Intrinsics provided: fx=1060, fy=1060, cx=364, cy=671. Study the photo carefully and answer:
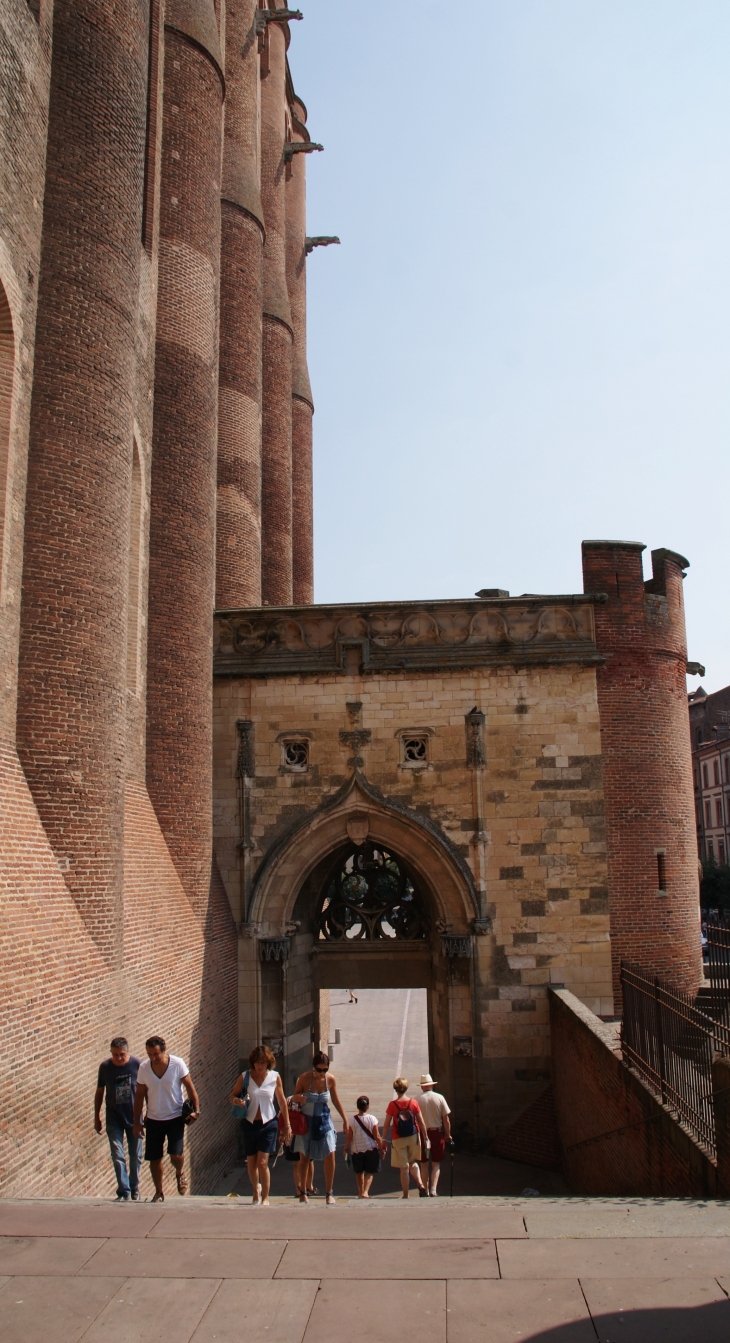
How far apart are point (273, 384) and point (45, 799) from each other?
677 inches

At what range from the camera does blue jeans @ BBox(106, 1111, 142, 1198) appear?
7.21 metres

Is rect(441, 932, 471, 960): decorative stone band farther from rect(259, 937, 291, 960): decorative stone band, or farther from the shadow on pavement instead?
the shadow on pavement

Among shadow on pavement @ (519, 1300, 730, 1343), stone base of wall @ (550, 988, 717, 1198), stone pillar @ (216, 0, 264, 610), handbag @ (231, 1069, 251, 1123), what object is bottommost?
stone base of wall @ (550, 988, 717, 1198)

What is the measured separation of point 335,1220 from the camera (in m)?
5.81

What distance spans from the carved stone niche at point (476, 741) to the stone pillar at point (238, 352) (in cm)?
550

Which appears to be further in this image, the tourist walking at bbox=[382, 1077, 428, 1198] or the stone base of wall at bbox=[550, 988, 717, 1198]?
the tourist walking at bbox=[382, 1077, 428, 1198]

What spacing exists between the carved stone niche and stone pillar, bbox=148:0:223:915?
147 inches

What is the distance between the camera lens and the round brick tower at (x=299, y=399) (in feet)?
91.2

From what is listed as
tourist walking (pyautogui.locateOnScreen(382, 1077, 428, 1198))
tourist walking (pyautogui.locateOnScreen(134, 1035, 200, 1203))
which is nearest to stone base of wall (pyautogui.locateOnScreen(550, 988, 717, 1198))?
tourist walking (pyautogui.locateOnScreen(382, 1077, 428, 1198))

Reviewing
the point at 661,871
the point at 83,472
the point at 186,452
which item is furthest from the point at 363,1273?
the point at 661,871

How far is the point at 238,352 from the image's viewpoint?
19875mm

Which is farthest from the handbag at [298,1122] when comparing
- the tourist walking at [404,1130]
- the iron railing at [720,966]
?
the iron railing at [720,966]

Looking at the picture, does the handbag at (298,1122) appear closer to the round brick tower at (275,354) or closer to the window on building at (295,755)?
the window on building at (295,755)

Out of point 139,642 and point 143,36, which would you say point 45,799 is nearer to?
point 139,642
